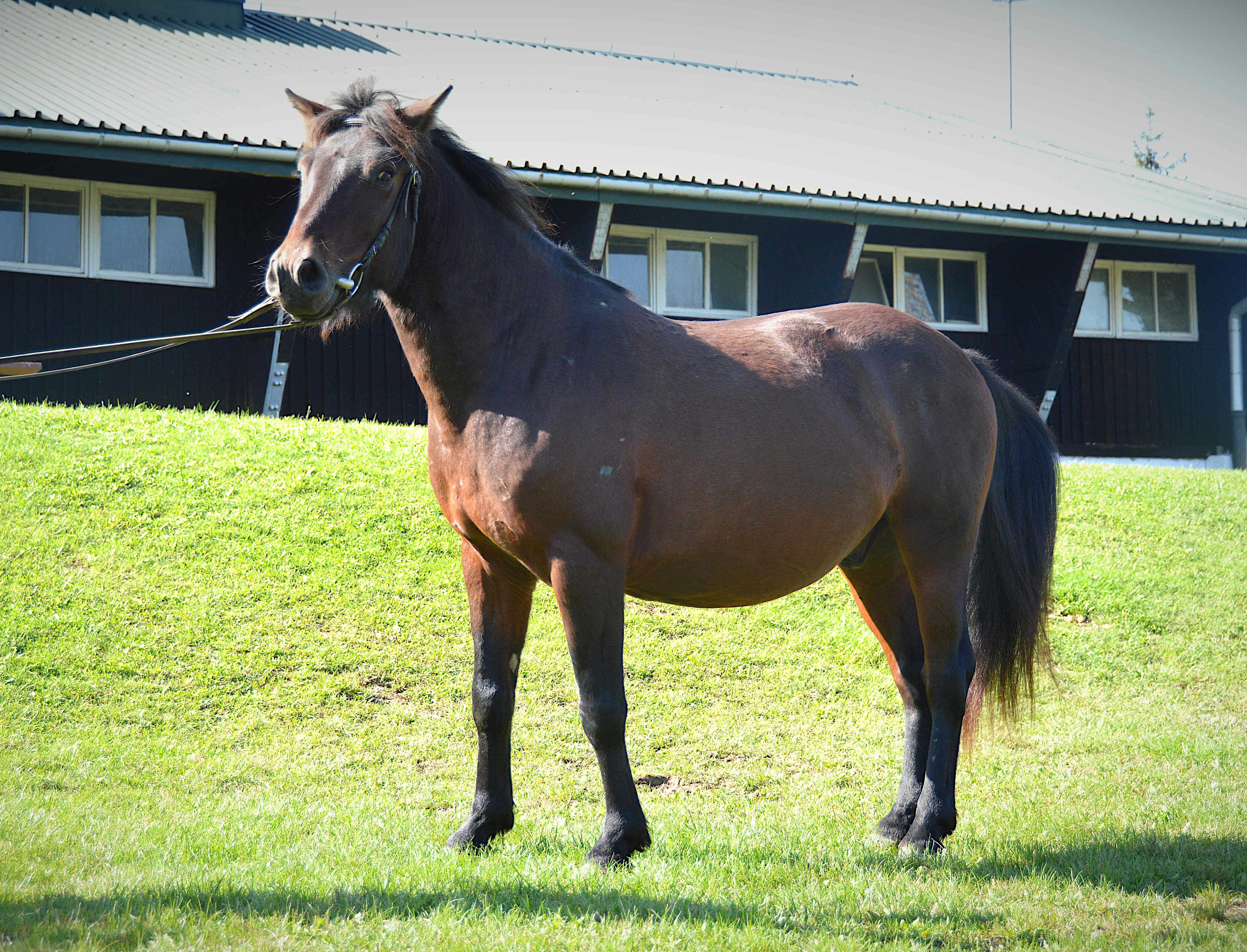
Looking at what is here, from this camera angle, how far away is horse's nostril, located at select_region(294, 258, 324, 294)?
3418mm

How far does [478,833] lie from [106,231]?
10424 millimetres

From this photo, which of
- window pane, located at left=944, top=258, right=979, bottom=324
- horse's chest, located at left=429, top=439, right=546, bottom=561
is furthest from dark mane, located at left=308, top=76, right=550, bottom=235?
window pane, located at left=944, top=258, right=979, bottom=324

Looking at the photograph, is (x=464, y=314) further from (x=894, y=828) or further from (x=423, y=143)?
(x=894, y=828)

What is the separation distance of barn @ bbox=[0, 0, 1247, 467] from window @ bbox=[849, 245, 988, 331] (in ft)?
0.16

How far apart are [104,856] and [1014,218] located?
12.8m

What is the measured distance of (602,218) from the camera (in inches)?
476

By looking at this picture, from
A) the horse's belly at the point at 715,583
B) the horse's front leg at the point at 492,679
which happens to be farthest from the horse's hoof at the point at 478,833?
the horse's belly at the point at 715,583

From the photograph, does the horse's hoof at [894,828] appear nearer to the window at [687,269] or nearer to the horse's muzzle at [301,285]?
the horse's muzzle at [301,285]

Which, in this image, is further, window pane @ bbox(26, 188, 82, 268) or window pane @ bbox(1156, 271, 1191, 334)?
window pane @ bbox(1156, 271, 1191, 334)

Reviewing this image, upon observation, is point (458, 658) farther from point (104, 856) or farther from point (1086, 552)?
point (1086, 552)

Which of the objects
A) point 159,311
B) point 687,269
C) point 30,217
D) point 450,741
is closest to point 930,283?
point 687,269

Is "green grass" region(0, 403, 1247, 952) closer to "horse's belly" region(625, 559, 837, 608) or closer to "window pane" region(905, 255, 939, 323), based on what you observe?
"horse's belly" region(625, 559, 837, 608)

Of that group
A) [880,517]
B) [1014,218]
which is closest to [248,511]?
[880,517]

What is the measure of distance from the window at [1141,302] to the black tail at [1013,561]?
11.9 metres
